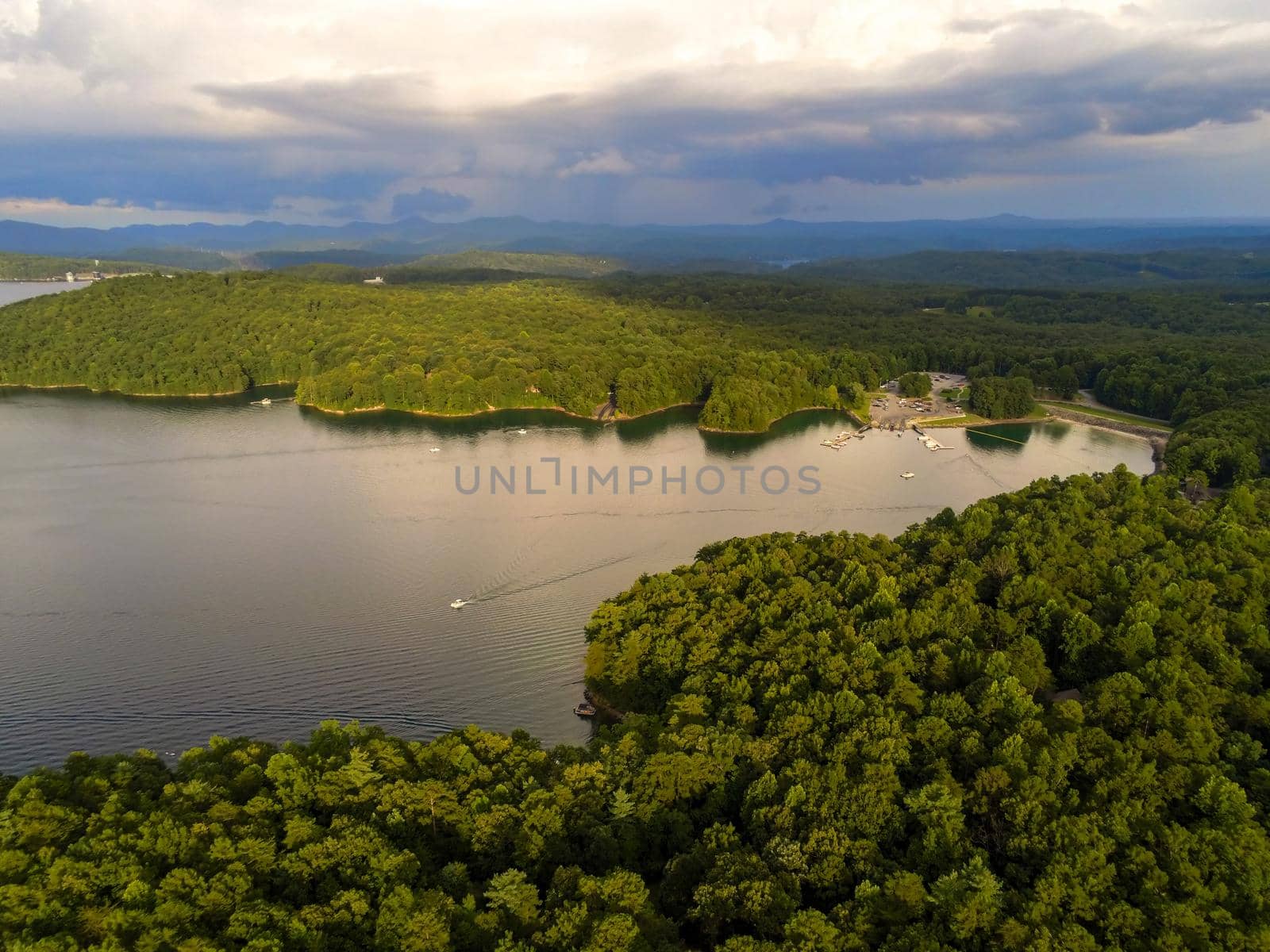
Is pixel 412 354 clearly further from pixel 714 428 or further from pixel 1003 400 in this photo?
pixel 1003 400

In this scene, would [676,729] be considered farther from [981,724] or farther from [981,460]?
[981,460]

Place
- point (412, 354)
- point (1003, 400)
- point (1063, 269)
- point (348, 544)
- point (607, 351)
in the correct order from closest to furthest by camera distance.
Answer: point (348, 544)
point (1003, 400)
point (412, 354)
point (607, 351)
point (1063, 269)

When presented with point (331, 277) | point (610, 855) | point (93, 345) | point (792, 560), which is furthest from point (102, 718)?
point (331, 277)

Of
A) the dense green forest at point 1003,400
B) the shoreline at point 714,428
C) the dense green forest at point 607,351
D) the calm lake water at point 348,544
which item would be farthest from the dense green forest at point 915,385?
the calm lake water at point 348,544

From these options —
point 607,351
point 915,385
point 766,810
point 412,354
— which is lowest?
point 766,810

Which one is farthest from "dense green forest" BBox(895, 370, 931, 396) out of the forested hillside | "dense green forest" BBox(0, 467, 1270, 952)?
"dense green forest" BBox(0, 467, 1270, 952)

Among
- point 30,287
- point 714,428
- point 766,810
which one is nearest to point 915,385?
point 714,428
